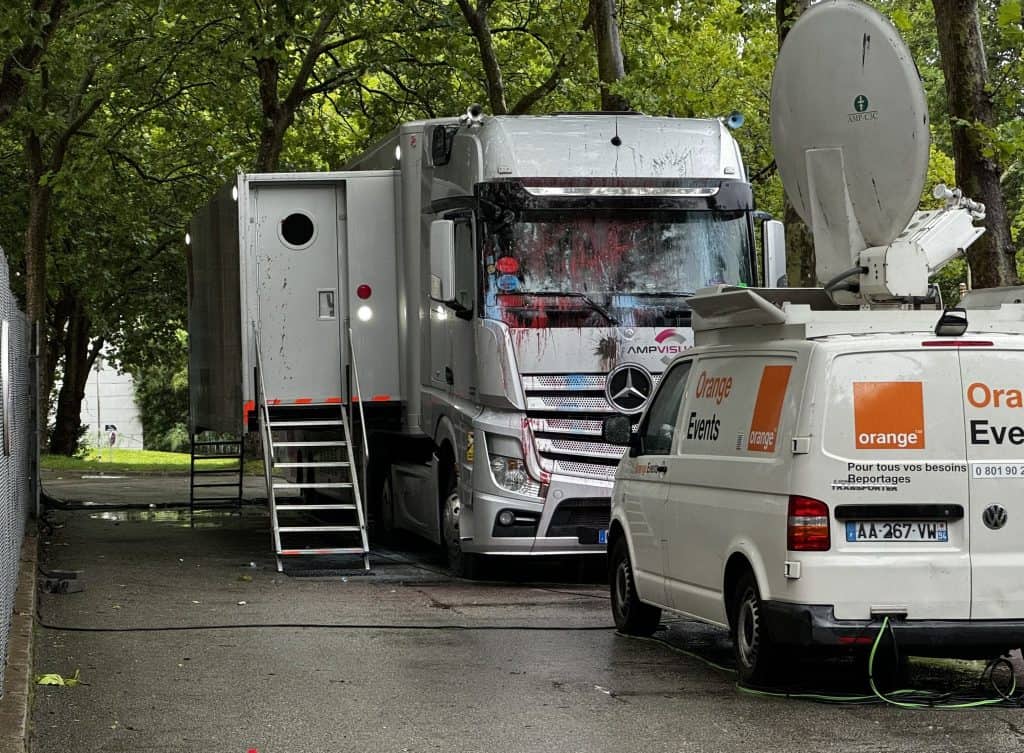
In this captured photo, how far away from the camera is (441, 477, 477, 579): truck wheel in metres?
15.0

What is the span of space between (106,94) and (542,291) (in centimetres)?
1970

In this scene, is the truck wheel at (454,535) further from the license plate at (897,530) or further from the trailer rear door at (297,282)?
the license plate at (897,530)

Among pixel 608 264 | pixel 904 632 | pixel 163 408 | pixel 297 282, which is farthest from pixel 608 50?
pixel 163 408

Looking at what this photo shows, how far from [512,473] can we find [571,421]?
0.65 m

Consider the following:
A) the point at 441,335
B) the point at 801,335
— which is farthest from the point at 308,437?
the point at 801,335

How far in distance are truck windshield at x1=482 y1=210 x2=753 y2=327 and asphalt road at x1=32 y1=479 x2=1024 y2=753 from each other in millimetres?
2348

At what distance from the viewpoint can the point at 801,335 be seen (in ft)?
29.0

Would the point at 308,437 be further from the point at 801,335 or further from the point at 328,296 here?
the point at 801,335

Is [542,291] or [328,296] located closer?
[542,291]

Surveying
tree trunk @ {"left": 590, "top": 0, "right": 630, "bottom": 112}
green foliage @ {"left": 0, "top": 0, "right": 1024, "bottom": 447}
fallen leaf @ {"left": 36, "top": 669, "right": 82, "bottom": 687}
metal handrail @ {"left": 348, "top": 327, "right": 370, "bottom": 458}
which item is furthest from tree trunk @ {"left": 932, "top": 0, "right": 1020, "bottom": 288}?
fallen leaf @ {"left": 36, "top": 669, "right": 82, "bottom": 687}

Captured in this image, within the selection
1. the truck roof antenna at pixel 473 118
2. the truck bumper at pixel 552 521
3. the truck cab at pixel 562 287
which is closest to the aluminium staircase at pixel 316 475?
the truck cab at pixel 562 287

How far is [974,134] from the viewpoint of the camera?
588 inches

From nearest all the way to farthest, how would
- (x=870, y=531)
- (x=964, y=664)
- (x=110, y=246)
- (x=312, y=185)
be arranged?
(x=870, y=531), (x=964, y=664), (x=312, y=185), (x=110, y=246)

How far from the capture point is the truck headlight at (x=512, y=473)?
1420cm
